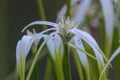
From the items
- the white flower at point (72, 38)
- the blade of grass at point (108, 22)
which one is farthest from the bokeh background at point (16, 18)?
the white flower at point (72, 38)

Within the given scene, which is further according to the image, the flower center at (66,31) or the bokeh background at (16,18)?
the bokeh background at (16,18)

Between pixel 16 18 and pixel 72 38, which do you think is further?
pixel 16 18

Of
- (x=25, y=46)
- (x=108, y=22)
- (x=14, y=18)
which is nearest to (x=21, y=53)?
(x=25, y=46)

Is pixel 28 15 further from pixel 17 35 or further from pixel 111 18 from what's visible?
pixel 111 18

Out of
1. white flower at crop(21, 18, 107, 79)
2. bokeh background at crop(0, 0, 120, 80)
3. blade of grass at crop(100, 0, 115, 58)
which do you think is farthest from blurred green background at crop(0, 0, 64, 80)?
white flower at crop(21, 18, 107, 79)

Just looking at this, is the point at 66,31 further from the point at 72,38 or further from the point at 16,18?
the point at 16,18

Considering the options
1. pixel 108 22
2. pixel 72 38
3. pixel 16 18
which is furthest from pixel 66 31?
pixel 16 18

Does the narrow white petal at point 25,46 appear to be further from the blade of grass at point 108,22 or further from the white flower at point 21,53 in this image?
the blade of grass at point 108,22

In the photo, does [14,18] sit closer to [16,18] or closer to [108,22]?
[16,18]

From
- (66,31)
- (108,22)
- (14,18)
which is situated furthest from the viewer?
(14,18)

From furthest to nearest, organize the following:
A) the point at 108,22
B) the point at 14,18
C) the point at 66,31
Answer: the point at 14,18 < the point at 108,22 < the point at 66,31

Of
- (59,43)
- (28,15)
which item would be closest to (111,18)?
(59,43)

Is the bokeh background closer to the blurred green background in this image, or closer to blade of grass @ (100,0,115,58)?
the blurred green background
